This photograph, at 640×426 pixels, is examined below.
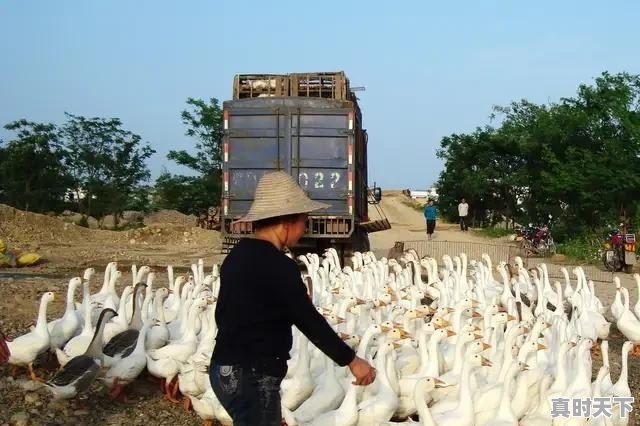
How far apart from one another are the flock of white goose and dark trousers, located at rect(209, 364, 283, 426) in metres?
1.75

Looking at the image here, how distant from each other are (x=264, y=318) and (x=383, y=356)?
8.82ft

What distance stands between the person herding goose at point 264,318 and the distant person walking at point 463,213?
83.2 feet

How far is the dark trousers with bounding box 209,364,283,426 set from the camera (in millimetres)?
3125

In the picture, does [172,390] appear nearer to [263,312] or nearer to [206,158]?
[263,312]

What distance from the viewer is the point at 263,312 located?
307 centimetres

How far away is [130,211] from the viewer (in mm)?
34156

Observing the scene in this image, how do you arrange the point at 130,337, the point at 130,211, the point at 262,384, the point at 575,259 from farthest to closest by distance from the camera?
the point at 130,211 → the point at 575,259 → the point at 130,337 → the point at 262,384

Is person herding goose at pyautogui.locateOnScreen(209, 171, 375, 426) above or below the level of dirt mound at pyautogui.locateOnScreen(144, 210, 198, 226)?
below

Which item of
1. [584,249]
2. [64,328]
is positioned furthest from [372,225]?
[64,328]

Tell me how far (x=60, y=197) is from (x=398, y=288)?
2416 centimetres

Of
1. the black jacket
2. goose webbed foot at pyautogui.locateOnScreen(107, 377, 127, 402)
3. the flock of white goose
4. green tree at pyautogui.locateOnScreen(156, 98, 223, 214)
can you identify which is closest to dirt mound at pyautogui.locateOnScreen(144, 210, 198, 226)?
green tree at pyautogui.locateOnScreen(156, 98, 223, 214)

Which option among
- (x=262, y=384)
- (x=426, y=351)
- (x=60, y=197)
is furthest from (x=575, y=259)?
(x=60, y=197)

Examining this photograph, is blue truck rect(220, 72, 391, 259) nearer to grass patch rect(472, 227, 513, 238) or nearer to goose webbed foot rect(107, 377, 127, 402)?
goose webbed foot rect(107, 377, 127, 402)

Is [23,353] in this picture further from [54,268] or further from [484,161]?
[484,161]
